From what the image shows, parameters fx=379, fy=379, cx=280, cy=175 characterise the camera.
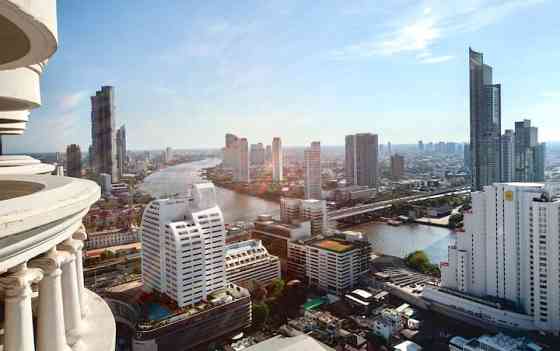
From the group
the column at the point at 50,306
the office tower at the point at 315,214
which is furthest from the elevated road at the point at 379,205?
the column at the point at 50,306

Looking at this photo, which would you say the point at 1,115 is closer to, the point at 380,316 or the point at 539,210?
the point at 380,316

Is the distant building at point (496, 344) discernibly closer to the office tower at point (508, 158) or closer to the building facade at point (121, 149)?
the building facade at point (121, 149)

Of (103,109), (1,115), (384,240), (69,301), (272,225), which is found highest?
(103,109)

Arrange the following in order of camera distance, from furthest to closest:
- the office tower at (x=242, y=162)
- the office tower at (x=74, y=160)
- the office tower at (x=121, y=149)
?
the office tower at (x=242, y=162) → the office tower at (x=121, y=149) → the office tower at (x=74, y=160)

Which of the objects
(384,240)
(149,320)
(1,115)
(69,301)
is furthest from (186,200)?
(384,240)

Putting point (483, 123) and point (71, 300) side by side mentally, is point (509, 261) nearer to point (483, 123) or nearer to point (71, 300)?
point (71, 300)

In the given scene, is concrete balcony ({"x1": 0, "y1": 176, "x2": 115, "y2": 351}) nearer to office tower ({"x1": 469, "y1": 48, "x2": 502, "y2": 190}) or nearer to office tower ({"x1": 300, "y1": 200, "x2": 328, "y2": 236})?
office tower ({"x1": 300, "y1": 200, "x2": 328, "y2": 236})
